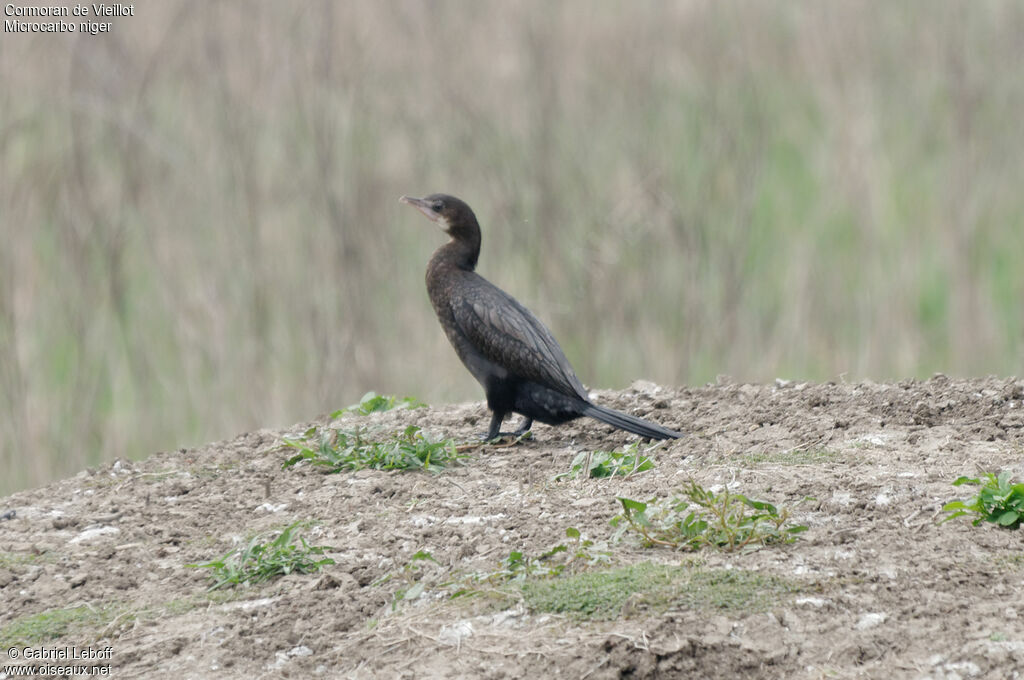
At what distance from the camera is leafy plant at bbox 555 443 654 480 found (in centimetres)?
383

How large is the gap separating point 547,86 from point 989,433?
3.49 meters

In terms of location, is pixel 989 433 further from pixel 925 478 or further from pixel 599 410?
pixel 599 410

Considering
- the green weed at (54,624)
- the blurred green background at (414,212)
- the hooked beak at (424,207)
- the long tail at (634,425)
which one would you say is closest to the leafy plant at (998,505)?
the long tail at (634,425)

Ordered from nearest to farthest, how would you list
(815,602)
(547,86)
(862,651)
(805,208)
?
(862,651) < (815,602) < (547,86) < (805,208)

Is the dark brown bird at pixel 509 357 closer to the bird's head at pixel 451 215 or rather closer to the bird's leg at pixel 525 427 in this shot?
the bird's leg at pixel 525 427

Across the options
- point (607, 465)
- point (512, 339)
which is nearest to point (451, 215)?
point (512, 339)

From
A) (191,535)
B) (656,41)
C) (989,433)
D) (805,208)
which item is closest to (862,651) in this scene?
(989,433)

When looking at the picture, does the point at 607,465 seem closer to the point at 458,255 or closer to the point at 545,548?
the point at 545,548

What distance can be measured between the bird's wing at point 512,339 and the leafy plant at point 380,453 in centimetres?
44

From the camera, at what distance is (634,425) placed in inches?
170

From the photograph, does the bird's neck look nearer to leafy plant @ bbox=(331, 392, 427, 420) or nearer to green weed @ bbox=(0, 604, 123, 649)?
leafy plant @ bbox=(331, 392, 427, 420)

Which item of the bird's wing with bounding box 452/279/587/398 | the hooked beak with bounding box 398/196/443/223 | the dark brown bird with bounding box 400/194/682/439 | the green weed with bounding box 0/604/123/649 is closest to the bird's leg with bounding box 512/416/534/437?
the dark brown bird with bounding box 400/194/682/439

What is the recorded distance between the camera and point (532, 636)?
8.89 feet

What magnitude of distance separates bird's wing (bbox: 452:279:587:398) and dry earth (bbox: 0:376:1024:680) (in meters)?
0.27
